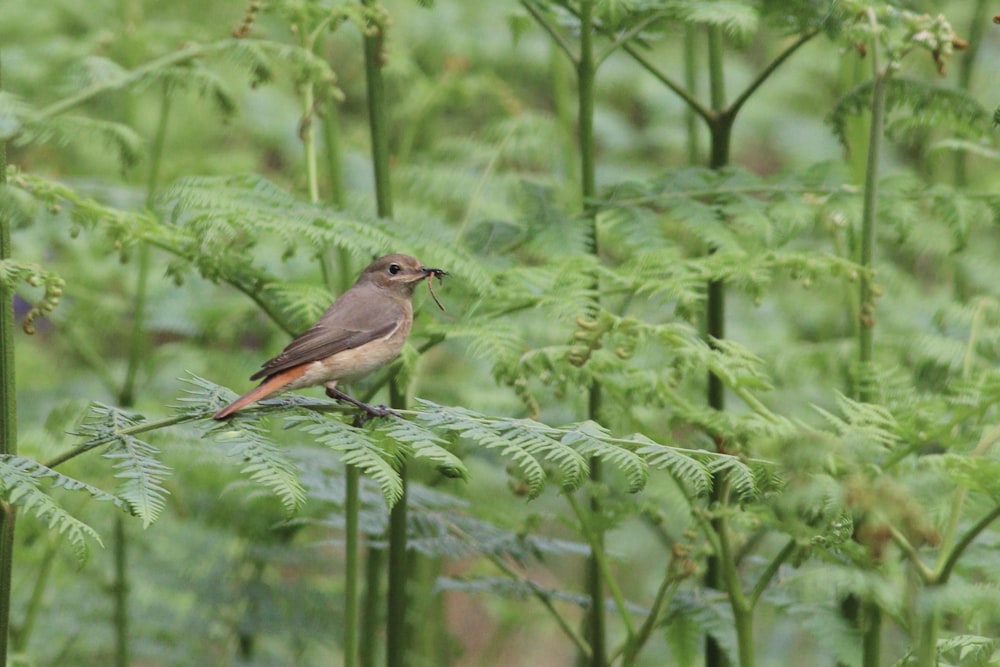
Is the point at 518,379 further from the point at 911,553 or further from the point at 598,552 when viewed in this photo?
the point at 911,553

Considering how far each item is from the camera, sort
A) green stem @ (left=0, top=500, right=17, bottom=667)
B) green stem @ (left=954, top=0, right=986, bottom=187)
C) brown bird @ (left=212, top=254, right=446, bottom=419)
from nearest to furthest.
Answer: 1. green stem @ (left=0, top=500, right=17, bottom=667)
2. brown bird @ (left=212, top=254, right=446, bottom=419)
3. green stem @ (left=954, top=0, right=986, bottom=187)

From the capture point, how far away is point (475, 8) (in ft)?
22.7

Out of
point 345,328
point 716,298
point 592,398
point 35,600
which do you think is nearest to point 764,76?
point 716,298

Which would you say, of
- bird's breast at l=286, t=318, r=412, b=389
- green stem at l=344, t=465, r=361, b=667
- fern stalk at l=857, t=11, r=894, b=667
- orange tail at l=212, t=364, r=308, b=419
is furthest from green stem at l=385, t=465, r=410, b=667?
fern stalk at l=857, t=11, r=894, b=667

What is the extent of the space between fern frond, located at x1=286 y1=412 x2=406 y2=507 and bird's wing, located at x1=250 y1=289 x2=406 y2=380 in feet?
1.38

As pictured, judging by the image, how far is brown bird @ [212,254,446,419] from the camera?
8.68 feet

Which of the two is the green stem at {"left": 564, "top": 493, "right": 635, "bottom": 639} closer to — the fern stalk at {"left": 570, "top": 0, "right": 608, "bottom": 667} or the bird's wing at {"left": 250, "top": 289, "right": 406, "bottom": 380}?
the fern stalk at {"left": 570, "top": 0, "right": 608, "bottom": 667}

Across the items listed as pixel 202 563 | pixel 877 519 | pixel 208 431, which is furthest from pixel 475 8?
pixel 877 519

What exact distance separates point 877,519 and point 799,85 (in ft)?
20.1

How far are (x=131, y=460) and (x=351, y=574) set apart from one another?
2.58ft

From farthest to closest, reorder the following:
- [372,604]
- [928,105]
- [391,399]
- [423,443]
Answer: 1. [372,604]
2. [391,399]
3. [928,105]
4. [423,443]

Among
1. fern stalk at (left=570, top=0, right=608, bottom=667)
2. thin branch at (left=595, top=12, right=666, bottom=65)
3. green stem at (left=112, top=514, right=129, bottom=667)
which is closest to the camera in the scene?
fern stalk at (left=570, top=0, right=608, bottom=667)

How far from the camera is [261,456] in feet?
6.77

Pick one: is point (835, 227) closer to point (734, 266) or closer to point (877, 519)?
point (734, 266)
